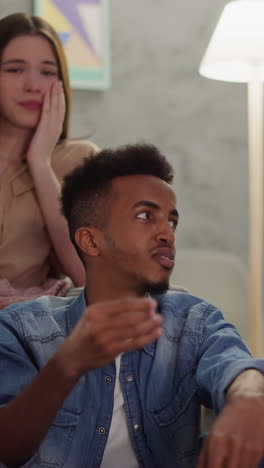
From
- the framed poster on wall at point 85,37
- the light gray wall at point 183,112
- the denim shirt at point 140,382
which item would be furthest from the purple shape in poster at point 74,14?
the denim shirt at point 140,382

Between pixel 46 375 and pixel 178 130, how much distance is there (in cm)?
189

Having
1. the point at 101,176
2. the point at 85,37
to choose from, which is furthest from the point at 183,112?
the point at 101,176

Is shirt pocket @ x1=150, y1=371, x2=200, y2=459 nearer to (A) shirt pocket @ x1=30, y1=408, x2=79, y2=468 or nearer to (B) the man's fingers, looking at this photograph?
(A) shirt pocket @ x1=30, y1=408, x2=79, y2=468

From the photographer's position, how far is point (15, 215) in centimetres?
175

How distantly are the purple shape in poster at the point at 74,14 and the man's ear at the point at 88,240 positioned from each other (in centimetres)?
142

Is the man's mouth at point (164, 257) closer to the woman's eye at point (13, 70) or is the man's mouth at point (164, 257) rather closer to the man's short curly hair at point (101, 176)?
the man's short curly hair at point (101, 176)

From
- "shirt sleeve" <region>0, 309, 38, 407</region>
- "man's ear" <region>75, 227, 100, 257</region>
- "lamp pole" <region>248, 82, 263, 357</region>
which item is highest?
"man's ear" <region>75, 227, 100, 257</region>

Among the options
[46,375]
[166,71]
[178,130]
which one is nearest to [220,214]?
[178,130]

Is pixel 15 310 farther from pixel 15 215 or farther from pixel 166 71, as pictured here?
pixel 166 71

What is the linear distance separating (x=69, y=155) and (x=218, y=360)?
35.0 inches

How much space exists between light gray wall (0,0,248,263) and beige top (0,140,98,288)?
0.85 m

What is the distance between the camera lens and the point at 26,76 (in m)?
1.83

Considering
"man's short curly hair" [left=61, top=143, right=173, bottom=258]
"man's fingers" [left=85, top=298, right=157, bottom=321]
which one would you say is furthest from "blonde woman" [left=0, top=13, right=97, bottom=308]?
"man's fingers" [left=85, top=298, right=157, bottom=321]

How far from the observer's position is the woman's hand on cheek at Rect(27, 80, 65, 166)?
1.82 m
